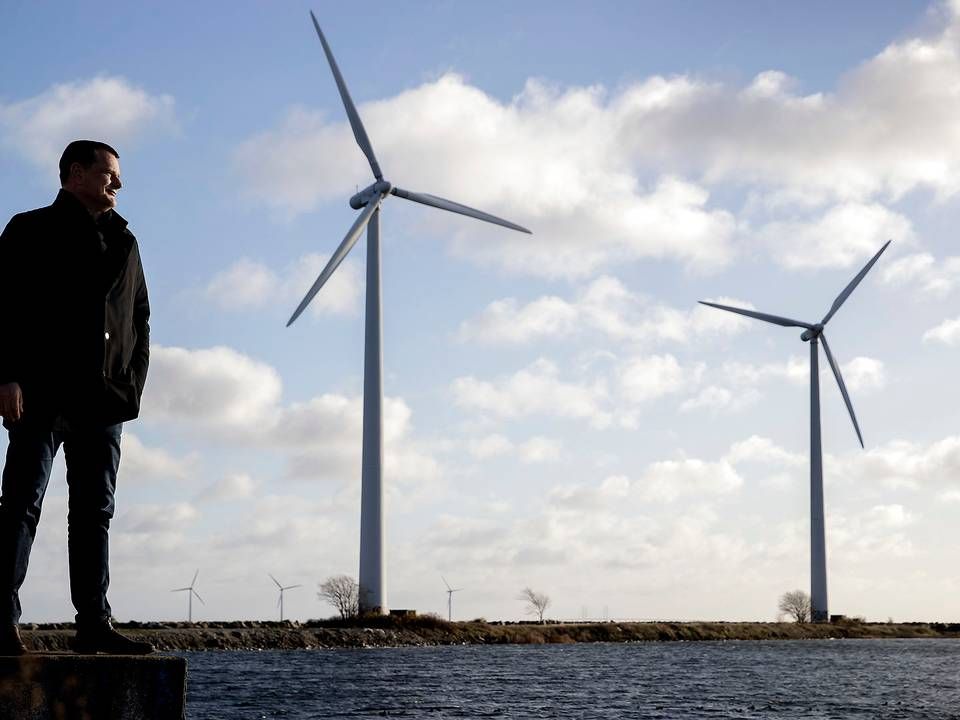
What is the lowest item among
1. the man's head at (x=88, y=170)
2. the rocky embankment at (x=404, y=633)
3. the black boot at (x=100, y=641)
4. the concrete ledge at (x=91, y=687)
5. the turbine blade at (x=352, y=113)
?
the rocky embankment at (x=404, y=633)

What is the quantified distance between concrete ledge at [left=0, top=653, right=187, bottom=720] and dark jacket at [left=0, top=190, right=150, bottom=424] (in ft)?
4.51

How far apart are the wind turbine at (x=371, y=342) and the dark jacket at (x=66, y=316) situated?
202 ft

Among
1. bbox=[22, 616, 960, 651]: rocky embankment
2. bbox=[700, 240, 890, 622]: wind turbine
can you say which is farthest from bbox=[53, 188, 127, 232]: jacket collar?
bbox=[700, 240, 890, 622]: wind turbine

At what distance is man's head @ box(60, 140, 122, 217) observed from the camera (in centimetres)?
701

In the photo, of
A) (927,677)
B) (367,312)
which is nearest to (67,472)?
(927,677)

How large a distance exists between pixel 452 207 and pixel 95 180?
71.1 metres

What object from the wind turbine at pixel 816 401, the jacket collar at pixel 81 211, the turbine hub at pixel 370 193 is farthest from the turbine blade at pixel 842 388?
the jacket collar at pixel 81 211

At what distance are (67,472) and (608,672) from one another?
172 feet

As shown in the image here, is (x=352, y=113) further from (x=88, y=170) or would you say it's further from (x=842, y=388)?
(x=88, y=170)

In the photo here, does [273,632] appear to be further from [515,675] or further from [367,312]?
[515,675]

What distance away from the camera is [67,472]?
6.95 m

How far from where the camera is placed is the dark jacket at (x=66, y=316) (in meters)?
6.72

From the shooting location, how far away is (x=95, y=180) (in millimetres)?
7023

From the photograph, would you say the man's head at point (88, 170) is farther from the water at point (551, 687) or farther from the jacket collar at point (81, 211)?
the water at point (551, 687)
